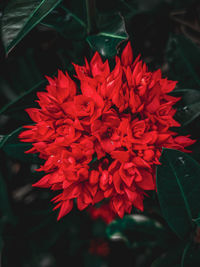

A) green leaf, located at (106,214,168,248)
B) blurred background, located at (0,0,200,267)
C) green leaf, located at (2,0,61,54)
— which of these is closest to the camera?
green leaf, located at (2,0,61,54)

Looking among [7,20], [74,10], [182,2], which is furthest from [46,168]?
[182,2]

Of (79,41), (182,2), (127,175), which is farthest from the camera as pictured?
(182,2)

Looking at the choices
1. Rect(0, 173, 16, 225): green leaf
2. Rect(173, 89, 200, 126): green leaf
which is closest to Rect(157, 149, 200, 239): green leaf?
Rect(173, 89, 200, 126): green leaf

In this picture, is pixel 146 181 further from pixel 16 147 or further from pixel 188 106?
pixel 16 147

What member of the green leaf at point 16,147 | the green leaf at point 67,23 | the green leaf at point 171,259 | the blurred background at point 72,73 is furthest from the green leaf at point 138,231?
the green leaf at point 67,23

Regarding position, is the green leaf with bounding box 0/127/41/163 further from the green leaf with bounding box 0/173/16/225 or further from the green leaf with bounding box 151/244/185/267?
the green leaf with bounding box 151/244/185/267

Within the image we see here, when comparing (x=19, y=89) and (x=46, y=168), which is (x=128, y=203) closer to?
(x=46, y=168)

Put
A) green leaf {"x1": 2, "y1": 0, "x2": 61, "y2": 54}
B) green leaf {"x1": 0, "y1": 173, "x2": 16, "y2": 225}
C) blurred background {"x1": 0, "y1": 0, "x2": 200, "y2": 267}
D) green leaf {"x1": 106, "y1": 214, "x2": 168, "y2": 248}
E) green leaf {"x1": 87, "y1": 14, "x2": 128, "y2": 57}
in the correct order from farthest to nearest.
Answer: green leaf {"x1": 0, "y1": 173, "x2": 16, "y2": 225}
green leaf {"x1": 106, "y1": 214, "x2": 168, "y2": 248}
blurred background {"x1": 0, "y1": 0, "x2": 200, "y2": 267}
green leaf {"x1": 87, "y1": 14, "x2": 128, "y2": 57}
green leaf {"x1": 2, "y1": 0, "x2": 61, "y2": 54}

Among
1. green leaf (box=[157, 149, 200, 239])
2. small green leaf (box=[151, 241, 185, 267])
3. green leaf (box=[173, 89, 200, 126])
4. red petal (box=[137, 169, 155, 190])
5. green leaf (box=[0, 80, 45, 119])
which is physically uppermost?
green leaf (box=[0, 80, 45, 119])

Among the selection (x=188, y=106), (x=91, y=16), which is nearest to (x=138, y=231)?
(x=188, y=106)
